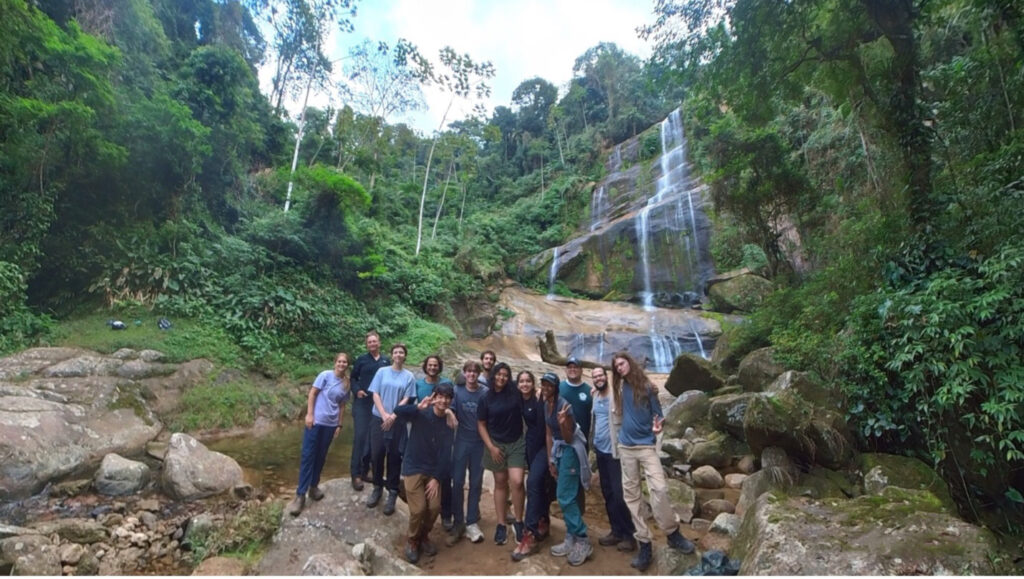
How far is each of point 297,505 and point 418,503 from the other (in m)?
1.40

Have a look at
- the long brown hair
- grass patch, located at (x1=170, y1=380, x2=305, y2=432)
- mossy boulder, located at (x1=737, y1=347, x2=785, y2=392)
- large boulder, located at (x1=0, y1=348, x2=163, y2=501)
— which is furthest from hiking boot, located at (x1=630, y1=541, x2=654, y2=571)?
grass patch, located at (x1=170, y1=380, x2=305, y2=432)

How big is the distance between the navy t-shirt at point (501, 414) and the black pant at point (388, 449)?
35.4 inches

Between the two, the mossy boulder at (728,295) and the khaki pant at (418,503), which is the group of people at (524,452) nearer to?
the khaki pant at (418,503)

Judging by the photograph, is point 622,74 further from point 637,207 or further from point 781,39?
point 781,39

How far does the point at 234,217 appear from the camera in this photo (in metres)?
14.9

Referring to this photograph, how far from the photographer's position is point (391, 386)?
4473 mm

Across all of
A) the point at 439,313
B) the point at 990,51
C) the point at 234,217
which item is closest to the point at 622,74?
the point at 439,313

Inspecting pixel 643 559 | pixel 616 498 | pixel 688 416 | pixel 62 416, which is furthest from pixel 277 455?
pixel 688 416

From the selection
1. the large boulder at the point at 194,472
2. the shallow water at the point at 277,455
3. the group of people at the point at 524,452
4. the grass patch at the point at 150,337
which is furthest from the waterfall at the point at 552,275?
the group of people at the point at 524,452

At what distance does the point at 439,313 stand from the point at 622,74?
28.7 meters

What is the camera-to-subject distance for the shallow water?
6.43 metres

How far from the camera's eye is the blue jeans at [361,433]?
4.82 m

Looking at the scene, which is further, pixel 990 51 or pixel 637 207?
pixel 637 207

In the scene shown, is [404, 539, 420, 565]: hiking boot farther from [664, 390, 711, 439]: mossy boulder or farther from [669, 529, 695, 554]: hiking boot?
[664, 390, 711, 439]: mossy boulder
